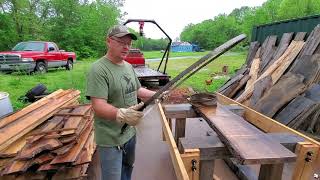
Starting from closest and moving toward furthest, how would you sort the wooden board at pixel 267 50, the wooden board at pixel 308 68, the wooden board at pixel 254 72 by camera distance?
1. the wooden board at pixel 308 68
2. the wooden board at pixel 254 72
3. the wooden board at pixel 267 50

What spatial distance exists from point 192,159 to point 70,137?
2.14 m

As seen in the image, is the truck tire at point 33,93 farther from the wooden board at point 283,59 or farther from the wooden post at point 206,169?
the wooden post at point 206,169

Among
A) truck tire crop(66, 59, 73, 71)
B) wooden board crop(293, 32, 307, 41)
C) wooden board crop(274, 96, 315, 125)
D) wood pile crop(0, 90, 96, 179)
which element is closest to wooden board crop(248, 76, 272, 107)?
wooden board crop(274, 96, 315, 125)

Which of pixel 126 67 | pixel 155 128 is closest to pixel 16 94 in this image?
pixel 155 128

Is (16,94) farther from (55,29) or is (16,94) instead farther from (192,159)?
(55,29)

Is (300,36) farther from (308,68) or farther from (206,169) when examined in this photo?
(206,169)

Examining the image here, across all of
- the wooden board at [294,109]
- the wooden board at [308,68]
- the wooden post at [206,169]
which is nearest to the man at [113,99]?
the wooden post at [206,169]

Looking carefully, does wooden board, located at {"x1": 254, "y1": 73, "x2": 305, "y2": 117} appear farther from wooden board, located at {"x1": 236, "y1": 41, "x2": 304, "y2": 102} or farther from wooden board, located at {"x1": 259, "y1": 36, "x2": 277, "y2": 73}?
wooden board, located at {"x1": 259, "y1": 36, "x2": 277, "y2": 73}

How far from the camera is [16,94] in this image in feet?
29.8

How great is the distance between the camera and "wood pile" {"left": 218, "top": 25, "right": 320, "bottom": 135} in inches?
185

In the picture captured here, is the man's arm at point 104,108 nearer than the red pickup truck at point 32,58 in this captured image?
Yes

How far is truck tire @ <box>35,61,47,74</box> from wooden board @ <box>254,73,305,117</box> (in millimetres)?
13225

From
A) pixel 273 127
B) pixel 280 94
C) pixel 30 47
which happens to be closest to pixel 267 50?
pixel 280 94

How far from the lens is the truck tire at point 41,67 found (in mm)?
14952
